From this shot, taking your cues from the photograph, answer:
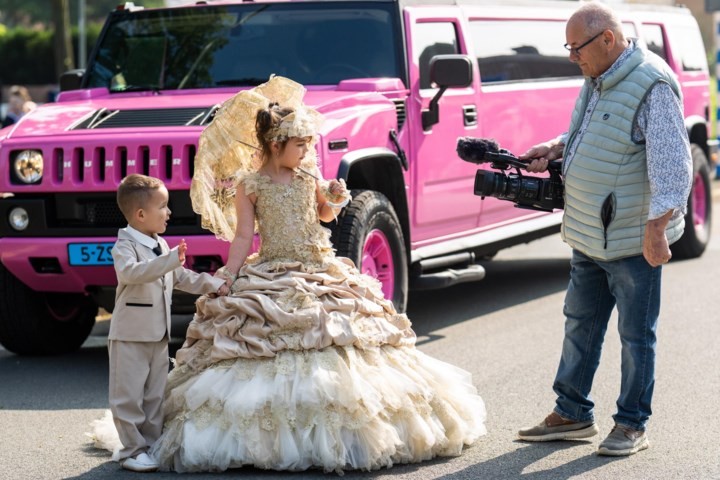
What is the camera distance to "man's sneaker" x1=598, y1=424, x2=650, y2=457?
5574mm

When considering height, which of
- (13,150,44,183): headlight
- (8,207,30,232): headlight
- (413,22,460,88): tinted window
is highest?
(413,22,460,88): tinted window

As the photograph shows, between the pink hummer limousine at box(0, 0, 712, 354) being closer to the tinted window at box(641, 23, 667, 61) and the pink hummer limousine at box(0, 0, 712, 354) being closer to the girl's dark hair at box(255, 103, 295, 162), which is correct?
the girl's dark hair at box(255, 103, 295, 162)

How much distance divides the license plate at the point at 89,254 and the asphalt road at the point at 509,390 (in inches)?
26.4

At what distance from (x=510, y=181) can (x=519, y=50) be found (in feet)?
13.9

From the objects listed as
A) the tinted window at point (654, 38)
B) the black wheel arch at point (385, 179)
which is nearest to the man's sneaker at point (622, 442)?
the black wheel arch at point (385, 179)

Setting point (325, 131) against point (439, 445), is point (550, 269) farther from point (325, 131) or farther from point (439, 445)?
point (439, 445)

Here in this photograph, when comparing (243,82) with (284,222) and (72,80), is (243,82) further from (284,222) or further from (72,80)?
(284,222)

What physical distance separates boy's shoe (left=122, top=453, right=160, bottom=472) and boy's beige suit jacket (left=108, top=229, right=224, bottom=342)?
0.47 meters

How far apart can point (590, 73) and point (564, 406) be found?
145 centimetres

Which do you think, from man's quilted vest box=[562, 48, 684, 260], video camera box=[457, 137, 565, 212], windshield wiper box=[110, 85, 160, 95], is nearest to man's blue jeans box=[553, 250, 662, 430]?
man's quilted vest box=[562, 48, 684, 260]

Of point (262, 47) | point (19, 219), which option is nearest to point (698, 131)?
point (262, 47)

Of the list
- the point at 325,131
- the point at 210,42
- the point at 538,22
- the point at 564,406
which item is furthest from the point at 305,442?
the point at 538,22

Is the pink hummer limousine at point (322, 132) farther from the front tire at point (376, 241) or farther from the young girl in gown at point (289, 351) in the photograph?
the young girl in gown at point (289, 351)

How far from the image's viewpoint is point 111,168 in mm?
7254
